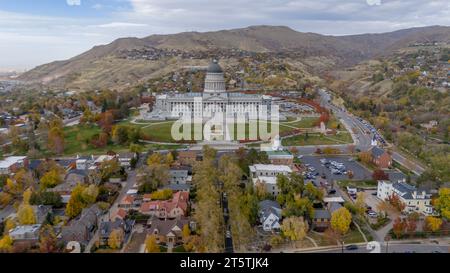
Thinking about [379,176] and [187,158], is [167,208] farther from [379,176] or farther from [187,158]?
[379,176]

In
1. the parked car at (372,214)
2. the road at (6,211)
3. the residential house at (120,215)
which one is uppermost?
the residential house at (120,215)

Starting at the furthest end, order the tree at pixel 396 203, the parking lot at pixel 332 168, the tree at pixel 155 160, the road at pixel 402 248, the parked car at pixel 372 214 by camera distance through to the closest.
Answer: the parking lot at pixel 332 168 → the tree at pixel 155 160 → the tree at pixel 396 203 → the parked car at pixel 372 214 → the road at pixel 402 248

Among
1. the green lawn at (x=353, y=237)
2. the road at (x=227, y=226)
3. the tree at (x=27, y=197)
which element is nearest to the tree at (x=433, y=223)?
the green lawn at (x=353, y=237)

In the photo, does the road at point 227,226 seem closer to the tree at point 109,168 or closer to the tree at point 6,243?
the tree at point 109,168

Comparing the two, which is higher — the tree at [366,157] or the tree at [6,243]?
the tree at [366,157]

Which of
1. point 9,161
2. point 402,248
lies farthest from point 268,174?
point 9,161

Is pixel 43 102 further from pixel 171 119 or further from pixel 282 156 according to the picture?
pixel 282 156
